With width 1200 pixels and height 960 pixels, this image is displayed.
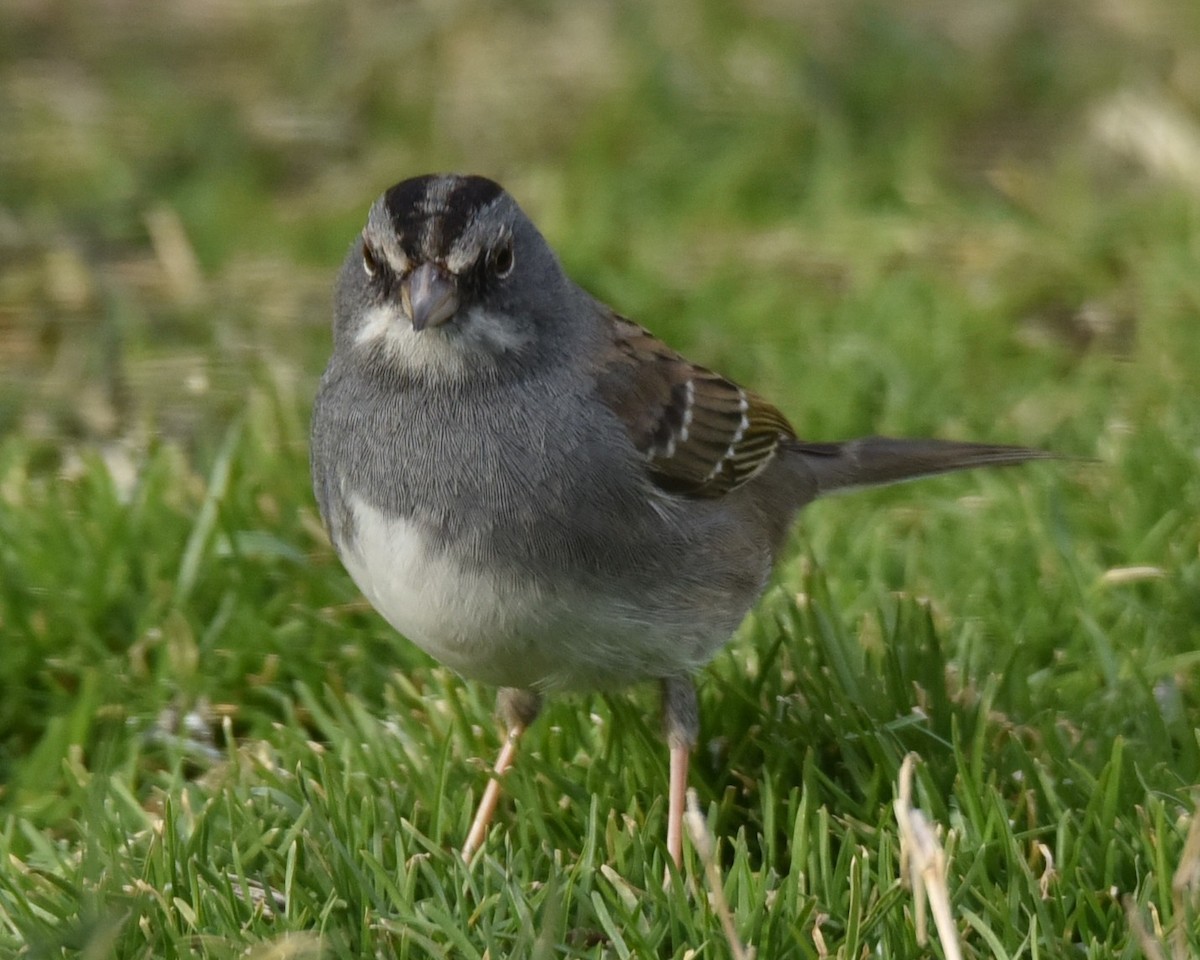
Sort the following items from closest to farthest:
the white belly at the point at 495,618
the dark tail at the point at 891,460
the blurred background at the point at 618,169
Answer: the white belly at the point at 495,618, the dark tail at the point at 891,460, the blurred background at the point at 618,169

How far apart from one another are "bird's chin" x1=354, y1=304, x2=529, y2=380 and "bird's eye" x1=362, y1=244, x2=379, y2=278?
0.23ft

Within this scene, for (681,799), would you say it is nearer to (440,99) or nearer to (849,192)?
(849,192)

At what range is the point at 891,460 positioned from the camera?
462 cm

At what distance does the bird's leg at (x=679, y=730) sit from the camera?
12.4 feet

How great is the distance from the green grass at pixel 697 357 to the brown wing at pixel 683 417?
347 mm

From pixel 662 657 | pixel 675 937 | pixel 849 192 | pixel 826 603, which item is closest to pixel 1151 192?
pixel 849 192

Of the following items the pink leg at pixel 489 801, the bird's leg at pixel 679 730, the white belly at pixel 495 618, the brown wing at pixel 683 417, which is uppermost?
the brown wing at pixel 683 417

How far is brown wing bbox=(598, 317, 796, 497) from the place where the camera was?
394 cm

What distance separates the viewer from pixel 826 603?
4254 mm

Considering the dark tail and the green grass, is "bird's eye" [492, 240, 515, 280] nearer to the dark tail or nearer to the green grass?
the green grass

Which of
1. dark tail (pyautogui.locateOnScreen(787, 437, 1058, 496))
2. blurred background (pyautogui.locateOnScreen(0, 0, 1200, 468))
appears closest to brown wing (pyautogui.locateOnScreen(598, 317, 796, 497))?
dark tail (pyautogui.locateOnScreen(787, 437, 1058, 496))

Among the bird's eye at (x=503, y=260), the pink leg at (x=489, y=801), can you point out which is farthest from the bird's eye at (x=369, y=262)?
the pink leg at (x=489, y=801)

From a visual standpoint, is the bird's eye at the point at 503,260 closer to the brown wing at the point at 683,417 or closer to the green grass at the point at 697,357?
the brown wing at the point at 683,417

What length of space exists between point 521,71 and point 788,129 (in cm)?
133
